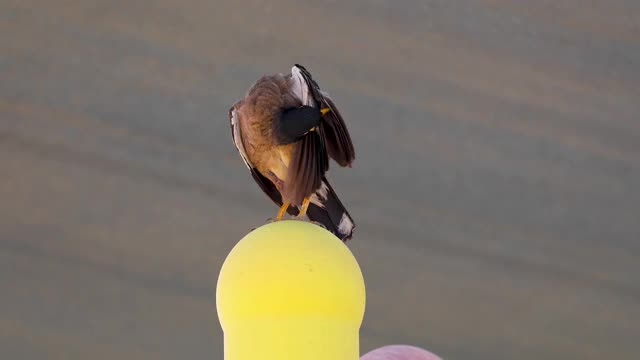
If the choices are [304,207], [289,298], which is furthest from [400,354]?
[304,207]

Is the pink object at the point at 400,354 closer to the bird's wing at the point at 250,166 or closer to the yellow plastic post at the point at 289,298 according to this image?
the yellow plastic post at the point at 289,298

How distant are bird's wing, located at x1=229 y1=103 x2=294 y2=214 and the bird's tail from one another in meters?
0.05

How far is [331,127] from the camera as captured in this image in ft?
3.93

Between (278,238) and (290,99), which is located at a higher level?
(290,99)

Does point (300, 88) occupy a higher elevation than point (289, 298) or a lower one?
higher

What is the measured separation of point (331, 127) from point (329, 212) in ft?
0.40

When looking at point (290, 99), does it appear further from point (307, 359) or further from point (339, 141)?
point (307, 359)

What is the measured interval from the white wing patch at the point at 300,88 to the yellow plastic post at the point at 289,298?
18.1 inches

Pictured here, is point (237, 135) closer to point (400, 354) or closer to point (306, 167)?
point (306, 167)

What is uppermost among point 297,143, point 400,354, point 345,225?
point 297,143

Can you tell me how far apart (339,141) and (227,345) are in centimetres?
44

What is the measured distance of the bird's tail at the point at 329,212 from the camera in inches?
47.4

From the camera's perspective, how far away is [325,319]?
30.6 inches

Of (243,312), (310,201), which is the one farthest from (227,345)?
(310,201)
